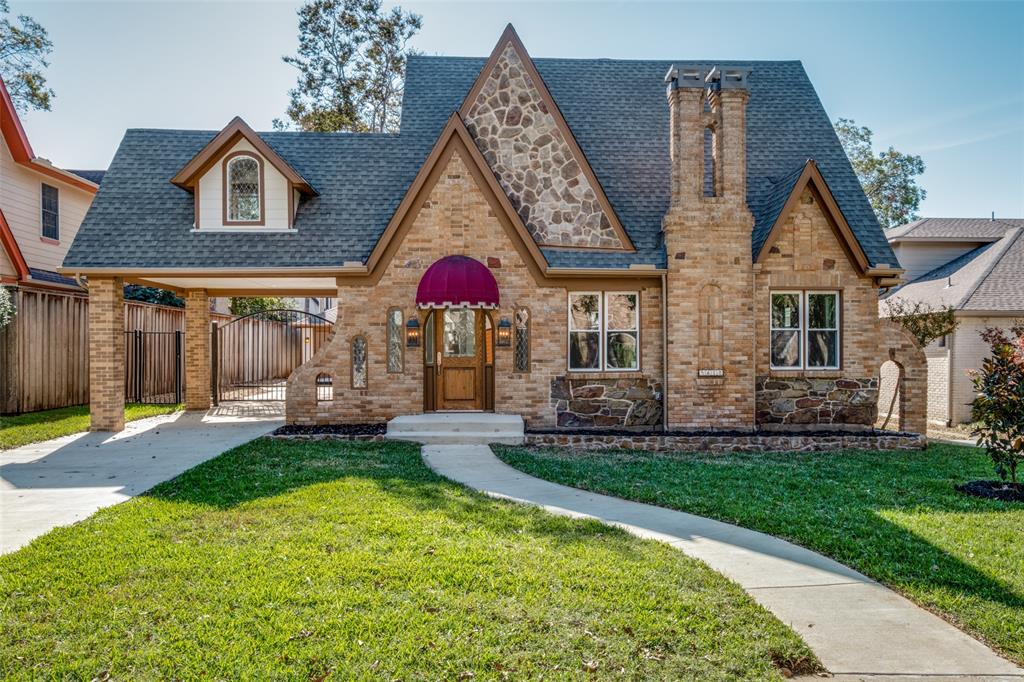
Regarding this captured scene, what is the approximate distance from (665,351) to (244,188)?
985cm

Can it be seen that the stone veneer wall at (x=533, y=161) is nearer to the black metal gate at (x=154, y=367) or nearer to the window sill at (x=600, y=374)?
the window sill at (x=600, y=374)

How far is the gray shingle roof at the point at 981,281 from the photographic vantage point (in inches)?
797

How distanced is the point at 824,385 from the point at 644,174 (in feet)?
20.8

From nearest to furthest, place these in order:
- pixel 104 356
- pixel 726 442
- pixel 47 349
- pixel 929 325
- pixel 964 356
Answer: pixel 726 442, pixel 104 356, pixel 47 349, pixel 929 325, pixel 964 356

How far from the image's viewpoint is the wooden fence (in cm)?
1627

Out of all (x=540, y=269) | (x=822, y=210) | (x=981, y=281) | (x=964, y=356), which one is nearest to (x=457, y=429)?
(x=540, y=269)

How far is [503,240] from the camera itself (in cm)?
1406

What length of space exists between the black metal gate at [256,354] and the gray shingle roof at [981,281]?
765 inches

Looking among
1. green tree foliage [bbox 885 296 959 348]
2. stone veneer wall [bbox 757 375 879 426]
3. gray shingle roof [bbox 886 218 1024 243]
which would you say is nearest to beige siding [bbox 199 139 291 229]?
stone veneer wall [bbox 757 375 879 426]

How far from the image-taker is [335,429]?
13.4 metres

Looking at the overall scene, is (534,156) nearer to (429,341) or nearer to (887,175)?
(429,341)

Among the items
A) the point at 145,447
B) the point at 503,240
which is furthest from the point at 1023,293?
the point at 145,447

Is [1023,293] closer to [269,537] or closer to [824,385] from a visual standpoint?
[824,385]

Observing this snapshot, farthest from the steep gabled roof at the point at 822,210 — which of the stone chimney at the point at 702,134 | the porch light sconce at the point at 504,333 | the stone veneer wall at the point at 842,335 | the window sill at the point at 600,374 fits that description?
the porch light sconce at the point at 504,333
